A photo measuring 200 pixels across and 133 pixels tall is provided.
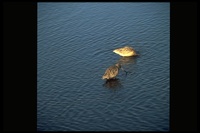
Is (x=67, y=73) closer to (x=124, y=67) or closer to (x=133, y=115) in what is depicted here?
(x=124, y=67)

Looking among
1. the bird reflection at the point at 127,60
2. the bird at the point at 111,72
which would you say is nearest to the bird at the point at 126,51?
the bird reflection at the point at 127,60

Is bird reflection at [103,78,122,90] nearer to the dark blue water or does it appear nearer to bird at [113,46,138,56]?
the dark blue water

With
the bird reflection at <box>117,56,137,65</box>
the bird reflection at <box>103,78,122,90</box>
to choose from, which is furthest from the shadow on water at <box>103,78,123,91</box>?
the bird reflection at <box>117,56,137,65</box>

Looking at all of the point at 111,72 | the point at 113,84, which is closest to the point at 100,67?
the point at 111,72

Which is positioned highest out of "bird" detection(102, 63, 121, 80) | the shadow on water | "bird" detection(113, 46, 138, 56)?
"bird" detection(113, 46, 138, 56)

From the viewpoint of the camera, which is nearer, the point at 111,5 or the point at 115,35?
the point at 115,35
